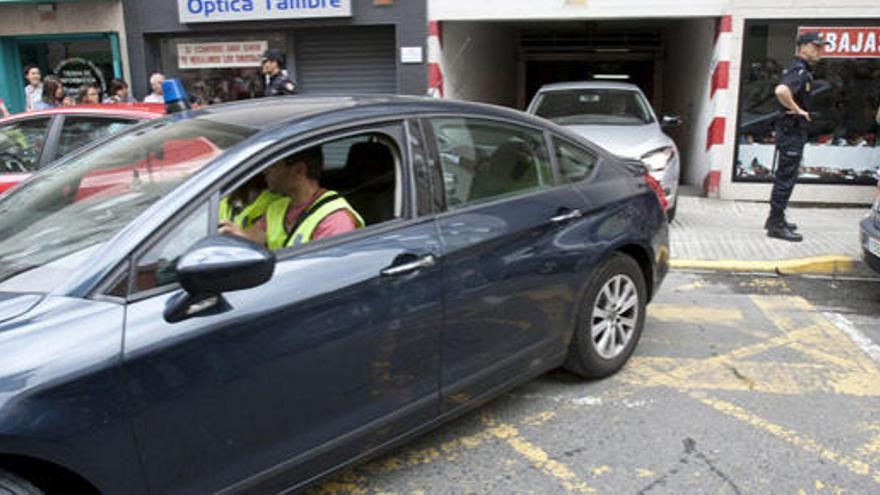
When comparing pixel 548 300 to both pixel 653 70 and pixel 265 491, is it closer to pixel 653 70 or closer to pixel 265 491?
pixel 265 491

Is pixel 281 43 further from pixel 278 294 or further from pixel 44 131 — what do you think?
pixel 278 294

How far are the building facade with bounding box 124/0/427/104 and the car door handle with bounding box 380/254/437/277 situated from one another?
8.07 metres

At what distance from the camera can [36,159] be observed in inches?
235

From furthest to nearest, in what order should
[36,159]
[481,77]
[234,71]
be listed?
[481,77] < [234,71] < [36,159]

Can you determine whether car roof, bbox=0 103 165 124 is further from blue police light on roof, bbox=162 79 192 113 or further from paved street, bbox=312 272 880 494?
paved street, bbox=312 272 880 494

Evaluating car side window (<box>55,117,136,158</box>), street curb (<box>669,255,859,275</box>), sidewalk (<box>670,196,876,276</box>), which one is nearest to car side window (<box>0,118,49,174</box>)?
car side window (<box>55,117,136,158</box>)

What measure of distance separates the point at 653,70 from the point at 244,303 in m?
14.5

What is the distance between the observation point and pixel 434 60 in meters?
10.6

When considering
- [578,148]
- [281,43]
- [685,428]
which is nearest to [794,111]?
[578,148]

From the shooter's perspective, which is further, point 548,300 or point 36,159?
point 36,159

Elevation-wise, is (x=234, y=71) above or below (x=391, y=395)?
above

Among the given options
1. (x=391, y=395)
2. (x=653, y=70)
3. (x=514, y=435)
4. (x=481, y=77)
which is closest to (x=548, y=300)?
(x=514, y=435)

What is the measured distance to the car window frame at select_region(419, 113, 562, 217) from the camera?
3152 mm

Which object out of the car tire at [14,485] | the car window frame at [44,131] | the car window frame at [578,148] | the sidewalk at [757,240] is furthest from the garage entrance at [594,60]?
the car tire at [14,485]
